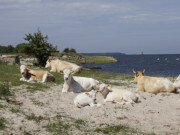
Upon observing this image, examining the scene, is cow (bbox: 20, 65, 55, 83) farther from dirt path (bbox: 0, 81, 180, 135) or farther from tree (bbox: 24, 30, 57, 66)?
tree (bbox: 24, 30, 57, 66)

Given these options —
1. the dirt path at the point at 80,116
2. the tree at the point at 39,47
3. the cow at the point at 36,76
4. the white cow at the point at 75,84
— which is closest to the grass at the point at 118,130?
the dirt path at the point at 80,116

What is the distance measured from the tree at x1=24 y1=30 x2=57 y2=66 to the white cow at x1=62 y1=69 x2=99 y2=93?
22.4 meters

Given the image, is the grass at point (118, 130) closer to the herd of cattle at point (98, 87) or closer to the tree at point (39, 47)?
the herd of cattle at point (98, 87)

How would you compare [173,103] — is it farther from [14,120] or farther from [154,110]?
[14,120]

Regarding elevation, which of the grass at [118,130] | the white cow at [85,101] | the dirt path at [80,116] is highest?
Answer: the white cow at [85,101]

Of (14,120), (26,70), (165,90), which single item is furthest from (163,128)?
(26,70)

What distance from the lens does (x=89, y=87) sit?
568 inches

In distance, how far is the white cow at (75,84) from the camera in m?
13.8

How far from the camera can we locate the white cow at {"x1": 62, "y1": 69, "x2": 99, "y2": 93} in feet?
45.3

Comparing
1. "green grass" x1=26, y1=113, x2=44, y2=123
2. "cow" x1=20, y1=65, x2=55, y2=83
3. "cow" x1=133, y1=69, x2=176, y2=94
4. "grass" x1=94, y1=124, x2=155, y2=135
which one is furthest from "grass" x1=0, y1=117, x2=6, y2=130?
"cow" x1=20, y1=65, x2=55, y2=83

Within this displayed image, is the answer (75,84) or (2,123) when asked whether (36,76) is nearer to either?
(75,84)

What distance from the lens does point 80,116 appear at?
9062 mm

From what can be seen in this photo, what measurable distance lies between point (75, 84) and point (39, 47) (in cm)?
2360

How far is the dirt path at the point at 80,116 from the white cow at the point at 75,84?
6.16 feet
